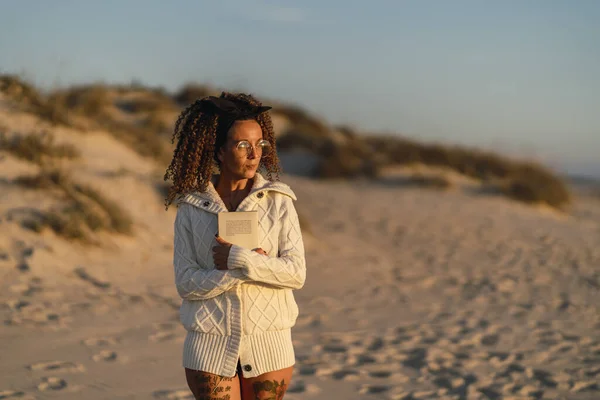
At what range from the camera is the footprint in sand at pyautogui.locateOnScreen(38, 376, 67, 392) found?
4.73 metres

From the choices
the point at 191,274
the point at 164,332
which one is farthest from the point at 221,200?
the point at 164,332

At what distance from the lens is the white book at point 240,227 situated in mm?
2680

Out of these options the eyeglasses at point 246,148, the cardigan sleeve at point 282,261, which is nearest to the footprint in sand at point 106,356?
the cardigan sleeve at point 282,261

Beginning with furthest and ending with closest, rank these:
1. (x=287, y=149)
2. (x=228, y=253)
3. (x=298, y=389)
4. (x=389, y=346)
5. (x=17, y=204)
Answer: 1. (x=287, y=149)
2. (x=17, y=204)
3. (x=389, y=346)
4. (x=298, y=389)
5. (x=228, y=253)

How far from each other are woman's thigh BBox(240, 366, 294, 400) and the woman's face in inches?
31.4

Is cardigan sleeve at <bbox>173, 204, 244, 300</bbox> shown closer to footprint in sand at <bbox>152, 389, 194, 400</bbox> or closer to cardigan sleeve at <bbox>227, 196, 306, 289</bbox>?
cardigan sleeve at <bbox>227, 196, 306, 289</bbox>

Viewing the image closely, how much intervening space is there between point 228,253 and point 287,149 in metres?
18.8

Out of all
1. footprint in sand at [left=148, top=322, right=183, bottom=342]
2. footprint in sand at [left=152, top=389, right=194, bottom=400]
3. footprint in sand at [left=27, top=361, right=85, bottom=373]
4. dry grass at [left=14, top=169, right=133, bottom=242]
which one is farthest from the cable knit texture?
dry grass at [left=14, top=169, right=133, bottom=242]

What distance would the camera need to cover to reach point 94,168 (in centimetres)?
1025

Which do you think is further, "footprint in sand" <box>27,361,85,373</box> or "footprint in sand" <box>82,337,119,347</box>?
"footprint in sand" <box>82,337,119,347</box>

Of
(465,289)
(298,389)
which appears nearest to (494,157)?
(465,289)

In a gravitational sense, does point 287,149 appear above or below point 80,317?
above

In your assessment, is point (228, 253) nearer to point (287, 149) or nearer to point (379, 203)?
point (379, 203)

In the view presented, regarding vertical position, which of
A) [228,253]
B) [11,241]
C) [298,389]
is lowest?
[298,389]
